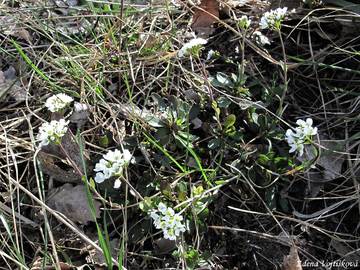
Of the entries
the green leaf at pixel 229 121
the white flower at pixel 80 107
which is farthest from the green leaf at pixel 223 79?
the white flower at pixel 80 107

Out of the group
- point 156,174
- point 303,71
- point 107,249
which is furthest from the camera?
point 303,71

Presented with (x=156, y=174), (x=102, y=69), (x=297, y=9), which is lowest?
(x=156, y=174)

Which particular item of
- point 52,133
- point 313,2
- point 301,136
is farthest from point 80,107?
point 313,2

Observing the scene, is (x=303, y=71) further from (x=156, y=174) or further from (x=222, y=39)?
(x=156, y=174)

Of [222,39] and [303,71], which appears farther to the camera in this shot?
[222,39]

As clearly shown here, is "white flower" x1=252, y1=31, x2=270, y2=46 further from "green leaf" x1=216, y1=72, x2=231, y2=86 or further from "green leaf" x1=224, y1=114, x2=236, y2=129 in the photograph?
"green leaf" x1=224, y1=114, x2=236, y2=129

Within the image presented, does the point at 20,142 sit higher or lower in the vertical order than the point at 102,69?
lower

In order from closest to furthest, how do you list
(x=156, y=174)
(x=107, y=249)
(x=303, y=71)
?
(x=107, y=249)
(x=156, y=174)
(x=303, y=71)

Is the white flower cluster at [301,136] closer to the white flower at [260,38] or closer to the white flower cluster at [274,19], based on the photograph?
the white flower cluster at [274,19]

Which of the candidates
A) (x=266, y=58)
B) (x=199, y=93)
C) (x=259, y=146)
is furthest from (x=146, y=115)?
(x=266, y=58)
